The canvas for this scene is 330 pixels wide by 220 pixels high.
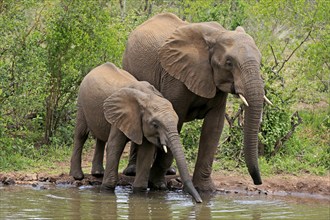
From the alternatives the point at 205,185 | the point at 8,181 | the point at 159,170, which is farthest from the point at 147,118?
the point at 8,181

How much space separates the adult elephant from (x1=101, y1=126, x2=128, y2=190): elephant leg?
0.66m

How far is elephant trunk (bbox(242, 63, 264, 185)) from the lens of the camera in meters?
10.1

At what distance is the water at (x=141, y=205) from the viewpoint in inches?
379

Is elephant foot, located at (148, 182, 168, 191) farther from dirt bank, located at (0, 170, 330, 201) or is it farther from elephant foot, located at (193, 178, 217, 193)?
elephant foot, located at (193, 178, 217, 193)

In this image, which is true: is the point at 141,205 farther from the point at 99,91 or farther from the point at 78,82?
the point at 78,82

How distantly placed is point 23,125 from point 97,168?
2.70 metres

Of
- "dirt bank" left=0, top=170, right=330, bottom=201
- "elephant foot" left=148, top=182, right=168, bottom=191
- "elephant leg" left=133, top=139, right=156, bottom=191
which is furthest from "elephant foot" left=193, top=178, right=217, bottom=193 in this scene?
"elephant leg" left=133, top=139, right=156, bottom=191

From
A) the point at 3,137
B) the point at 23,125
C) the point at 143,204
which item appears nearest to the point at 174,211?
the point at 143,204

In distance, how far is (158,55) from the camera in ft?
37.9

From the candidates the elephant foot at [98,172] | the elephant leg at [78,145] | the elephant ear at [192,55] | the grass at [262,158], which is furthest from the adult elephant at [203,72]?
the grass at [262,158]

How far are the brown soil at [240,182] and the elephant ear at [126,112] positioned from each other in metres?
1.02

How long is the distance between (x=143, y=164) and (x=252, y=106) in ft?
5.37

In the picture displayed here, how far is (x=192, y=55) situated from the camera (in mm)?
11172

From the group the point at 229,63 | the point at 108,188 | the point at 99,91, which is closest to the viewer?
the point at 229,63
